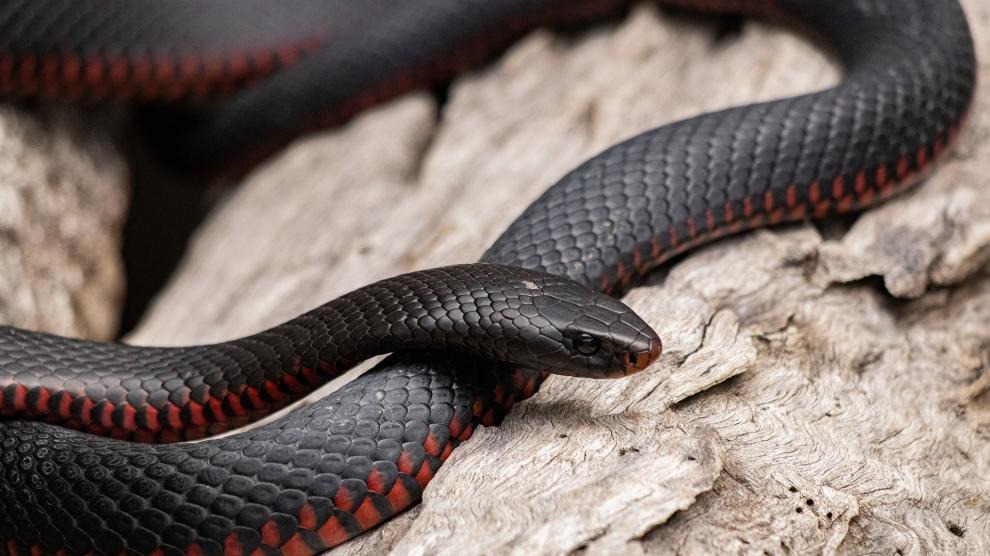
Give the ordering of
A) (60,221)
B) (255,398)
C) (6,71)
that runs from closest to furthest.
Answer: (255,398) < (6,71) < (60,221)

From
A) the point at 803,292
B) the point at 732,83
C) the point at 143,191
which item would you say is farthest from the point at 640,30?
the point at 143,191

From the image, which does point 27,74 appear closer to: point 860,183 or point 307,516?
point 307,516

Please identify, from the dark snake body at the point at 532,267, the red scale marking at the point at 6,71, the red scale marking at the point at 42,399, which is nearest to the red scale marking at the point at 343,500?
the dark snake body at the point at 532,267

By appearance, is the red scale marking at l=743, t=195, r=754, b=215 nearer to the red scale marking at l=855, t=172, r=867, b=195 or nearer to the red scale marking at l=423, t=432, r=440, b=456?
the red scale marking at l=855, t=172, r=867, b=195

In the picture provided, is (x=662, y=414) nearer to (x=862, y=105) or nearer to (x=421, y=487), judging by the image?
(x=421, y=487)

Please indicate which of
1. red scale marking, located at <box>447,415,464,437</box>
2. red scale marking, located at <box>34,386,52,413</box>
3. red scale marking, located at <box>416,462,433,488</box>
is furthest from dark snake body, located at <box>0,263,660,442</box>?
red scale marking, located at <box>416,462,433,488</box>

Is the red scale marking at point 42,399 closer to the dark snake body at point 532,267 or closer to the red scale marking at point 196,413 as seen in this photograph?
the dark snake body at point 532,267

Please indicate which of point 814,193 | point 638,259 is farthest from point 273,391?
point 814,193
